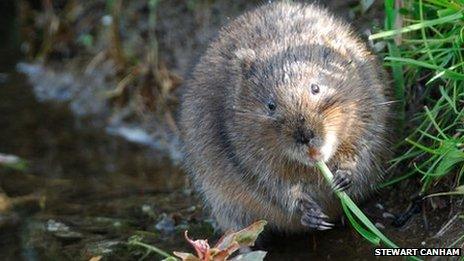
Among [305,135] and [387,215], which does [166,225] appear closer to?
[387,215]

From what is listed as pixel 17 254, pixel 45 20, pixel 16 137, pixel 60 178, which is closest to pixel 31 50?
pixel 45 20

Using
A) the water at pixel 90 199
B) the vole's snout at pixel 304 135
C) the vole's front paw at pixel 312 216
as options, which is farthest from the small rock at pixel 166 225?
the vole's snout at pixel 304 135

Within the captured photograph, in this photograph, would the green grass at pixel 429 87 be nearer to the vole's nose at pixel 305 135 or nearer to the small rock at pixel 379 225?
the small rock at pixel 379 225

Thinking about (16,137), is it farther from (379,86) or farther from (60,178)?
(379,86)

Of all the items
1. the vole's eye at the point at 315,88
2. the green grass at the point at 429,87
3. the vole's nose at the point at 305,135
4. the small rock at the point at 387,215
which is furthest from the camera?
the small rock at the point at 387,215

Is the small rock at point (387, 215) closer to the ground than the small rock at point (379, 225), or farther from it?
farther from it

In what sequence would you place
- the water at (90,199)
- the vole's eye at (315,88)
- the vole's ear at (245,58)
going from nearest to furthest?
the vole's eye at (315,88) → the vole's ear at (245,58) → the water at (90,199)

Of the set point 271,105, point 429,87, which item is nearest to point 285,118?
point 271,105
